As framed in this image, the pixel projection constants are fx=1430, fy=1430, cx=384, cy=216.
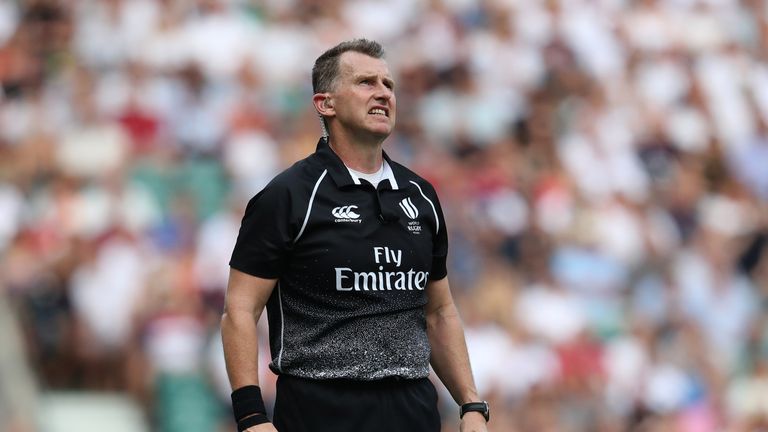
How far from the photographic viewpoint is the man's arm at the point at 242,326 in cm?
487

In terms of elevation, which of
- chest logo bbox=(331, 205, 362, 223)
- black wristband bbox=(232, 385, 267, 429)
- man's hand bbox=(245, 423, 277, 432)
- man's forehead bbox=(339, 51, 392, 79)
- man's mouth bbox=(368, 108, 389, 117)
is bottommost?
man's hand bbox=(245, 423, 277, 432)

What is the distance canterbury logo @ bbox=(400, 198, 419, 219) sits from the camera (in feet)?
17.1

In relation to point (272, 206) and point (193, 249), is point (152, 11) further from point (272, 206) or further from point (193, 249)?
point (272, 206)

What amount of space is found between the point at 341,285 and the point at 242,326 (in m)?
0.37

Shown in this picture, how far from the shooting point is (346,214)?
5043 mm

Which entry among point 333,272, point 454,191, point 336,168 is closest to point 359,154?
point 336,168

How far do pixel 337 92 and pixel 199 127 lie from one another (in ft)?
24.6

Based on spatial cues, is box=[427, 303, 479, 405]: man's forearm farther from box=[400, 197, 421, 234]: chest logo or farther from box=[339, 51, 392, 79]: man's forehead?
box=[339, 51, 392, 79]: man's forehead

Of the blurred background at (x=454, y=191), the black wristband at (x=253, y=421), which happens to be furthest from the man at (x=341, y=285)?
the blurred background at (x=454, y=191)

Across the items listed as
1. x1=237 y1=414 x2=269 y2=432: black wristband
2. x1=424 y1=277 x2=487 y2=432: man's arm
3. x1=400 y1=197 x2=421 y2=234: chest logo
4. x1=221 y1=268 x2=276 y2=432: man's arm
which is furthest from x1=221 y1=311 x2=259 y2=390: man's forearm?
x1=424 y1=277 x2=487 y2=432: man's arm

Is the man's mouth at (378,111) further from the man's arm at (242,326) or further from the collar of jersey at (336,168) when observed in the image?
the man's arm at (242,326)

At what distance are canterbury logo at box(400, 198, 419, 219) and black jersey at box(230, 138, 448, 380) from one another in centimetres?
8

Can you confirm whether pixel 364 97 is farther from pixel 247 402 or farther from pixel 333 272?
pixel 247 402

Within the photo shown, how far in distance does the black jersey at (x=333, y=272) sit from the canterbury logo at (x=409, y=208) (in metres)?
0.08
